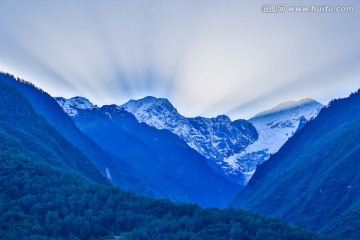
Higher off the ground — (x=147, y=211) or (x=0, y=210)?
(x=147, y=211)

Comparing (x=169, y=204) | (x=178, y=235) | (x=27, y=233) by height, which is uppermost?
(x=169, y=204)

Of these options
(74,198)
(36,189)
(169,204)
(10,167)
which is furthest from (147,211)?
(10,167)

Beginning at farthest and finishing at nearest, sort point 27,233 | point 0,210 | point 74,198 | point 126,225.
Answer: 1. point 74,198
2. point 126,225
3. point 0,210
4. point 27,233

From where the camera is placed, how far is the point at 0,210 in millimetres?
160000

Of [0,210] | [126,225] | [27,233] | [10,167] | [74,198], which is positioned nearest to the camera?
[27,233]

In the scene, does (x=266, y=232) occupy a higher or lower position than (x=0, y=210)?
higher

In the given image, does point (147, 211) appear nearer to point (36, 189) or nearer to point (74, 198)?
point (74, 198)

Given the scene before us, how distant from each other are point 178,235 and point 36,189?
6147 cm

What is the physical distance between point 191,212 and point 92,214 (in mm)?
36952

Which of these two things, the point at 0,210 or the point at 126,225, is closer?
the point at 0,210

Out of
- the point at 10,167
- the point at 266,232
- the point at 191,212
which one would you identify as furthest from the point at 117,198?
the point at 266,232

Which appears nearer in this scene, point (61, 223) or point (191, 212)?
point (61, 223)

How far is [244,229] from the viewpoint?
16962cm

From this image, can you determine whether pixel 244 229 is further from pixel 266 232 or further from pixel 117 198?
pixel 117 198
